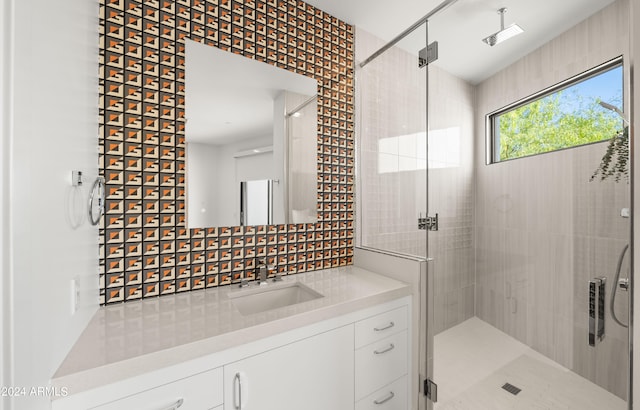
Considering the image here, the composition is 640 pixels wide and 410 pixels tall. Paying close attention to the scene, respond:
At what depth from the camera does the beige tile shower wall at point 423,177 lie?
56.6 inches

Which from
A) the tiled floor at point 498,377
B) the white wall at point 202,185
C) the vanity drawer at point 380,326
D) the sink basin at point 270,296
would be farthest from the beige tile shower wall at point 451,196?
the white wall at point 202,185

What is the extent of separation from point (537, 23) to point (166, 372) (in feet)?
6.15

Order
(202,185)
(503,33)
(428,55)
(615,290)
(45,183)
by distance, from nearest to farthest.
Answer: (45,183) < (615,290) < (503,33) < (202,185) < (428,55)

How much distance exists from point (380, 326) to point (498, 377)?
1.95 ft

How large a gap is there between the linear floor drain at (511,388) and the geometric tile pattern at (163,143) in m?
1.19

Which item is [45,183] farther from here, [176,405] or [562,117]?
[562,117]

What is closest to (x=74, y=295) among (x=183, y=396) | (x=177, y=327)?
(x=177, y=327)

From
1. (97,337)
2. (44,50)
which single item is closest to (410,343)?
(97,337)

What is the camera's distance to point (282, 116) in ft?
5.66

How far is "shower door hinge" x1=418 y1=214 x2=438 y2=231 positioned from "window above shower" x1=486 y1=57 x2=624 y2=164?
41 centimetres

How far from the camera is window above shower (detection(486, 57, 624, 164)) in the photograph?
96 centimetres

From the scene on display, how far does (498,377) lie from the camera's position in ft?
4.40

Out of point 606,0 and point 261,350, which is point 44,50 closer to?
point 261,350

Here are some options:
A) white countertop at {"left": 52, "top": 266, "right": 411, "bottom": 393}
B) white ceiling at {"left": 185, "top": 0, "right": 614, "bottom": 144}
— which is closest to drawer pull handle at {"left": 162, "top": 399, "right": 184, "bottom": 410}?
white countertop at {"left": 52, "top": 266, "right": 411, "bottom": 393}
